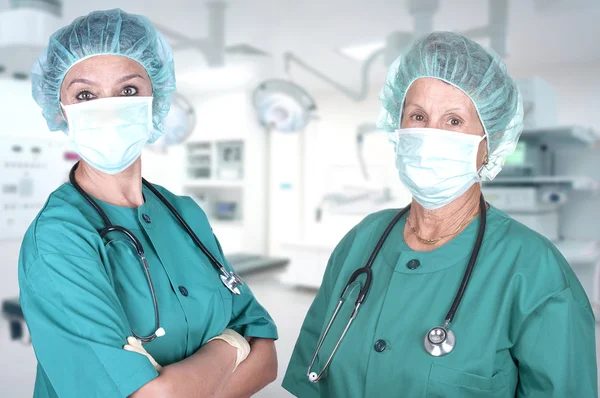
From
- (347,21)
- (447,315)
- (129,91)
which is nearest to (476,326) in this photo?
(447,315)

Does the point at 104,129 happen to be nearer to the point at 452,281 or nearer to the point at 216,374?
the point at 216,374

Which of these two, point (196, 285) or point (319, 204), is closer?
point (196, 285)

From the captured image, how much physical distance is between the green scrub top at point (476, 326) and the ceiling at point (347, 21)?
2.08 m

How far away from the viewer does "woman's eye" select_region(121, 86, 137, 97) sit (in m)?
0.96

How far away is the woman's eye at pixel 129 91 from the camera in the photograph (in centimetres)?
96

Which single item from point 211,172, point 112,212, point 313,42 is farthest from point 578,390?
point 211,172

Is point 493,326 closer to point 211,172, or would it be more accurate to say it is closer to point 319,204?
point 319,204

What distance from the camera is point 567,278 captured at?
2.74 feet

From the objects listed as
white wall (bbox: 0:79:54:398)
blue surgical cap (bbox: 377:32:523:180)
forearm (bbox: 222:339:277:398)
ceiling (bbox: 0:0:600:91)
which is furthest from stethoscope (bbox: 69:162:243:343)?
white wall (bbox: 0:79:54:398)

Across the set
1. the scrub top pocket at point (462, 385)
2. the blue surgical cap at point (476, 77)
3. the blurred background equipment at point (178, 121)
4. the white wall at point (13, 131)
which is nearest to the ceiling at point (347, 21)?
the blurred background equipment at point (178, 121)

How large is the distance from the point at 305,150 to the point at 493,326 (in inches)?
180

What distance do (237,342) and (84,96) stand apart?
0.57 meters

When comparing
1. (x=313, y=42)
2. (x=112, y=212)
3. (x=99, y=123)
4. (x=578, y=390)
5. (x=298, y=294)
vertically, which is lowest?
(x=298, y=294)

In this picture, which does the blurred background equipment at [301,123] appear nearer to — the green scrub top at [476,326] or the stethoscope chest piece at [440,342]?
the green scrub top at [476,326]
